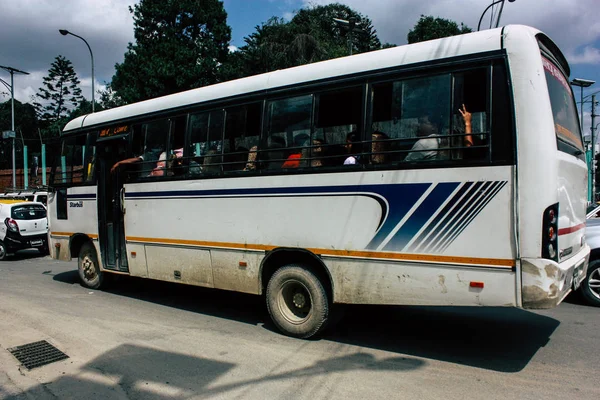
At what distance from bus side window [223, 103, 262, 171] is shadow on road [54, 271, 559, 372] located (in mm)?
2270

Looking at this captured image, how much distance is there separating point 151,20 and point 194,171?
2773 cm

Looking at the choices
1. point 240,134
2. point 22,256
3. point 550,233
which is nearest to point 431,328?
point 550,233

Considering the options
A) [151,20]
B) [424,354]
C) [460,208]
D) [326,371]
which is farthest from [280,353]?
[151,20]

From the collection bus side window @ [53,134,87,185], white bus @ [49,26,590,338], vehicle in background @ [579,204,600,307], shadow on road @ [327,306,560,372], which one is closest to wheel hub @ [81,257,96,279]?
bus side window @ [53,134,87,185]

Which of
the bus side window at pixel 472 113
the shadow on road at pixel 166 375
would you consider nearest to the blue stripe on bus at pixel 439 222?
the bus side window at pixel 472 113

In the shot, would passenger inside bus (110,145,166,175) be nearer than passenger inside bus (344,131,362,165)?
No

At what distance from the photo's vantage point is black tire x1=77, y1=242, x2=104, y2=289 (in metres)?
8.76

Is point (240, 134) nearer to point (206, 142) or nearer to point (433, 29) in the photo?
point (206, 142)

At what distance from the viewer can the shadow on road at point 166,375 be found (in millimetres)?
4266

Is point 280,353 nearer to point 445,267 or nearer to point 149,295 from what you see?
point 445,267

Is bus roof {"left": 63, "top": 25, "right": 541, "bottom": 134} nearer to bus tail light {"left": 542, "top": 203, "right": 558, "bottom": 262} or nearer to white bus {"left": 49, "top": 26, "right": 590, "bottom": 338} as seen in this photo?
white bus {"left": 49, "top": 26, "right": 590, "bottom": 338}

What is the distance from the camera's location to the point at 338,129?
5504 mm

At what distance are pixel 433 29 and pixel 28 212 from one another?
37.3 m

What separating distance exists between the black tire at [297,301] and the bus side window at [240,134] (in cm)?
160
